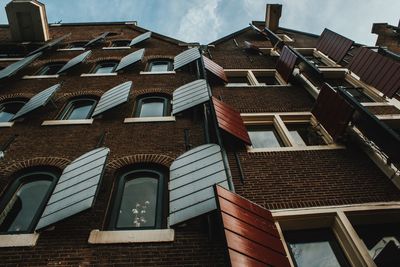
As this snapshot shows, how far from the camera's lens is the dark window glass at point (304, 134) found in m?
9.76

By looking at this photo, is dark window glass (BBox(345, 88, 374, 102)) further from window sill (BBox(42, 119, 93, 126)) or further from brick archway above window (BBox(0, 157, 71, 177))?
brick archway above window (BBox(0, 157, 71, 177))

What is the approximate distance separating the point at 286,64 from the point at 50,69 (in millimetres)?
11317

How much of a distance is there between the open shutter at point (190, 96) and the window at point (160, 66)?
14.5ft

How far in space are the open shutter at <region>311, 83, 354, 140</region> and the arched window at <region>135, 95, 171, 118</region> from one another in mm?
5099

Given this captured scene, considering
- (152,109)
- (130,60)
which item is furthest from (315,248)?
(130,60)

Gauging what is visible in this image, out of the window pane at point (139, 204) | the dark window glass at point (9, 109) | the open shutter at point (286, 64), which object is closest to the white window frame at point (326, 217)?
the window pane at point (139, 204)

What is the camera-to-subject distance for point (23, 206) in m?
7.29

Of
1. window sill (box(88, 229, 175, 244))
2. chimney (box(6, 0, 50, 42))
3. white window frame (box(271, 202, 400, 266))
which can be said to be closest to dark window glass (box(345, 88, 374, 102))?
white window frame (box(271, 202, 400, 266))

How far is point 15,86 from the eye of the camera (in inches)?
504

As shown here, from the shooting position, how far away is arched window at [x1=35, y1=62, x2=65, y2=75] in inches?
578

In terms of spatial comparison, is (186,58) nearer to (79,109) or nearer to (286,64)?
(286,64)

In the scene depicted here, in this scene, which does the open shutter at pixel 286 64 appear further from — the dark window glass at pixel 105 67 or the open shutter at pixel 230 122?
the dark window glass at pixel 105 67

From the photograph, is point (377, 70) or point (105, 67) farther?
point (105, 67)

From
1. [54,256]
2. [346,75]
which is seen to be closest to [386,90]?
[346,75]
